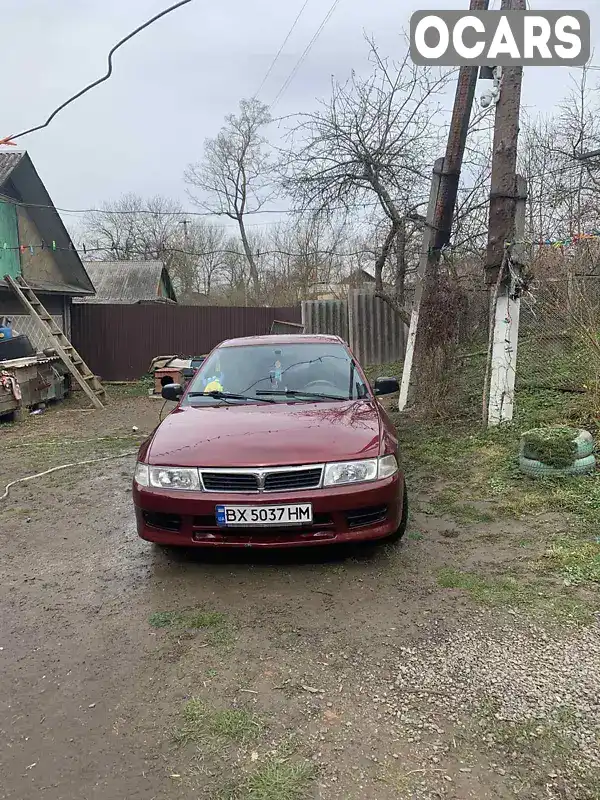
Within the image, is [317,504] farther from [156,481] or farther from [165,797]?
[165,797]

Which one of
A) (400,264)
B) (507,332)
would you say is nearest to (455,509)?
(507,332)

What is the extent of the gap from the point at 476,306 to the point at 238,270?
28.6 metres

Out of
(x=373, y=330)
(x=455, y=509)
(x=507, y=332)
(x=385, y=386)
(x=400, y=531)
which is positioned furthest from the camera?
(x=373, y=330)

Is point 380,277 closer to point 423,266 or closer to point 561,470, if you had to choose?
point 423,266

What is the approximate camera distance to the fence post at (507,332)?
6414 mm

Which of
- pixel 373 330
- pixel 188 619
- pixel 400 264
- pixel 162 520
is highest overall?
pixel 400 264

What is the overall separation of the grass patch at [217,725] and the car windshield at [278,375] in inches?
95.5

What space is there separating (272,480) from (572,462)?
291 centimetres

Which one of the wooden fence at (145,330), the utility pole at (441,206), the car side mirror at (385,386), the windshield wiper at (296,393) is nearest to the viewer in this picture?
the windshield wiper at (296,393)

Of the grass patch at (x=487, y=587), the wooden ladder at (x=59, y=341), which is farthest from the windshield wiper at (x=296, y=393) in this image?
the wooden ladder at (x=59, y=341)

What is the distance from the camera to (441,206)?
8438 mm

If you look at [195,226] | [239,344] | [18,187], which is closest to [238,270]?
[195,226]

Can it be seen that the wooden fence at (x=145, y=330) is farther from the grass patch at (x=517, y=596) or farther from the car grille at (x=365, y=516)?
the grass patch at (x=517, y=596)

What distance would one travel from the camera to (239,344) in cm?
534
